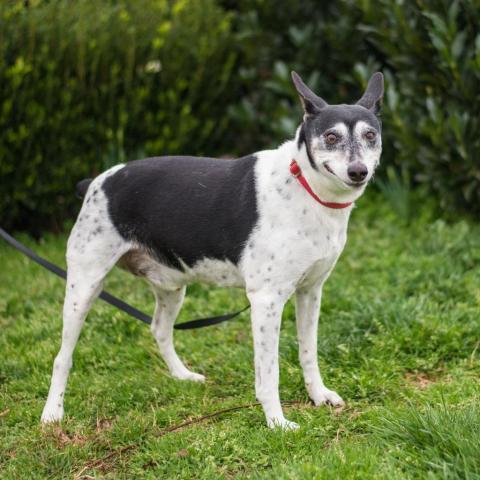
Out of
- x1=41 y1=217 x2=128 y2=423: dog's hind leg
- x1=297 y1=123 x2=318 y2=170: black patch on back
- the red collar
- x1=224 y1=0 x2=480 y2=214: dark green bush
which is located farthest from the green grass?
x1=297 y1=123 x2=318 y2=170: black patch on back

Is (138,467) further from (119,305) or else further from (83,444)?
(119,305)

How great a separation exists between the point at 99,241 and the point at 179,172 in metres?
0.56

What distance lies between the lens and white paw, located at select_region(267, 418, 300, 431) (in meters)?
4.12

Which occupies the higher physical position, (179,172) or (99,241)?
(179,172)

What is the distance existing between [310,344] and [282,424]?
0.57 meters

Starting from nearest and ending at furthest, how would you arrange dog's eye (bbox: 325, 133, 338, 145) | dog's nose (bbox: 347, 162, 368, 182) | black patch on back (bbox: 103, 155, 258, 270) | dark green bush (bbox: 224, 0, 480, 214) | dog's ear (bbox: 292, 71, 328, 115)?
dog's nose (bbox: 347, 162, 368, 182) < dog's eye (bbox: 325, 133, 338, 145) < dog's ear (bbox: 292, 71, 328, 115) < black patch on back (bbox: 103, 155, 258, 270) < dark green bush (bbox: 224, 0, 480, 214)

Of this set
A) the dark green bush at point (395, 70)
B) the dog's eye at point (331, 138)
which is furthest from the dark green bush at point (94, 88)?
the dog's eye at point (331, 138)

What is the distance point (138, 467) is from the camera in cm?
398

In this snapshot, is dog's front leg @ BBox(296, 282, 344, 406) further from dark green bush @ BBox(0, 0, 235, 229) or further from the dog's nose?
dark green bush @ BBox(0, 0, 235, 229)

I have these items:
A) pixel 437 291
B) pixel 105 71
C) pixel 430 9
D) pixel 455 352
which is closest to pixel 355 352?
pixel 455 352

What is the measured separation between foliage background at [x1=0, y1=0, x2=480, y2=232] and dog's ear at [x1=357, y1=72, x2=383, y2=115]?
9.13 ft

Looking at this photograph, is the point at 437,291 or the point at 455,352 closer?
the point at 455,352

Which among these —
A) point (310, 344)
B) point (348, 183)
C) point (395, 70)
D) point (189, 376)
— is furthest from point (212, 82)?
point (348, 183)

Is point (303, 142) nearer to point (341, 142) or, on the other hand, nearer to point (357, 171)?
point (341, 142)
